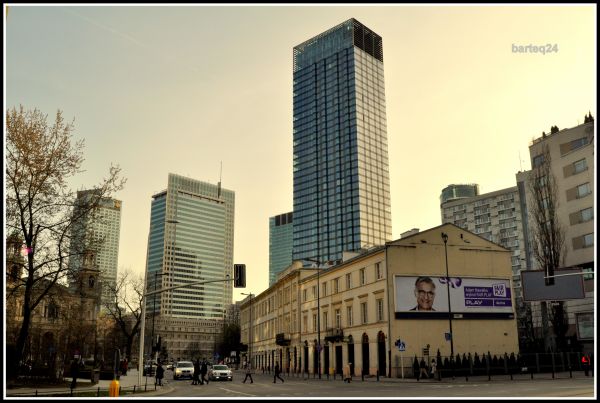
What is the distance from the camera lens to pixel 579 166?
208 ft

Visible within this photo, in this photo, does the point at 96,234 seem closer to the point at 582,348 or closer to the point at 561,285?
the point at 561,285

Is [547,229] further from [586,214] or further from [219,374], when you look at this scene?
[219,374]

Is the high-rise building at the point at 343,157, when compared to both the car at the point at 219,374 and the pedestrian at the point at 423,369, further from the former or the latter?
the pedestrian at the point at 423,369

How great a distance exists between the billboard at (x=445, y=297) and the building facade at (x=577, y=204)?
12218mm

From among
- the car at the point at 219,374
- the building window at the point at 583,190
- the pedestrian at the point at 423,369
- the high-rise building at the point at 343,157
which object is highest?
the high-rise building at the point at 343,157

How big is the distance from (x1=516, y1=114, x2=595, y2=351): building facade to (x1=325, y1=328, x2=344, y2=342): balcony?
22.6 metres

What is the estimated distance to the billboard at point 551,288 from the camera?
121 ft

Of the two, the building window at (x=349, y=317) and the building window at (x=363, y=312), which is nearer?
the building window at (x=363, y=312)

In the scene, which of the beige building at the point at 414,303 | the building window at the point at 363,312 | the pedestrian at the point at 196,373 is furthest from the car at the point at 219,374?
the building window at the point at 363,312

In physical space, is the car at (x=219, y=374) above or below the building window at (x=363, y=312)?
below

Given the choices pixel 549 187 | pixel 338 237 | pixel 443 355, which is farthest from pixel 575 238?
pixel 338 237

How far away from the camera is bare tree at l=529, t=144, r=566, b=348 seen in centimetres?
5583

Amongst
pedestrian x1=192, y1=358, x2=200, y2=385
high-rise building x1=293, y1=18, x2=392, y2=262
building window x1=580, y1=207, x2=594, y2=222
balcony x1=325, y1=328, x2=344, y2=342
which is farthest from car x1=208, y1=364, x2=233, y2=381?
high-rise building x1=293, y1=18, x2=392, y2=262

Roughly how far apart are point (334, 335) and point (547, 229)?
24360 mm
